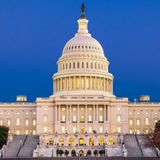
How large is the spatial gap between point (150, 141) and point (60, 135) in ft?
74.7

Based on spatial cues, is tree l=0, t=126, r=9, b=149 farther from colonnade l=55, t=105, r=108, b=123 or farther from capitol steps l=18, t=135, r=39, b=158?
colonnade l=55, t=105, r=108, b=123

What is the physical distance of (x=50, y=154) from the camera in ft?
524

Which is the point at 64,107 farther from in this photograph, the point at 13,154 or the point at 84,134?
the point at 13,154

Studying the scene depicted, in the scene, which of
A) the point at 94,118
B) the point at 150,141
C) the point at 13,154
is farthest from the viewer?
the point at 94,118

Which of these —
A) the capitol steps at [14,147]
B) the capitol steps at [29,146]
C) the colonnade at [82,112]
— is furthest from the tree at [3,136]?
the colonnade at [82,112]

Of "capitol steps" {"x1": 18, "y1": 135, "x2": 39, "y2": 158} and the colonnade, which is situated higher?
the colonnade

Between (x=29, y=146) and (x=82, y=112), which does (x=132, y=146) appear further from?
(x=82, y=112)

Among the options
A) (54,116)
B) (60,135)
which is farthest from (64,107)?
(60,135)

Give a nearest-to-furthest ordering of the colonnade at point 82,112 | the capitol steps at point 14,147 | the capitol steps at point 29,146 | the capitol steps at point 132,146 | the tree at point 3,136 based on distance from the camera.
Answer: the capitol steps at point 14,147
the capitol steps at point 132,146
the capitol steps at point 29,146
the tree at point 3,136
the colonnade at point 82,112

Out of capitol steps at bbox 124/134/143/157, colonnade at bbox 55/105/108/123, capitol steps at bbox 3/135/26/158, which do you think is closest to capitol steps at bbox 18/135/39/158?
capitol steps at bbox 3/135/26/158

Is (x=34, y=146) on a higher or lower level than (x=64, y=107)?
lower

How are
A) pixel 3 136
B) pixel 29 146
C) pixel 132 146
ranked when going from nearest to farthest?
1. pixel 132 146
2. pixel 29 146
3. pixel 3 136

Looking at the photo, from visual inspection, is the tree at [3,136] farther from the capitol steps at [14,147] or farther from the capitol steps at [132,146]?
the capitol steps at [132,146]

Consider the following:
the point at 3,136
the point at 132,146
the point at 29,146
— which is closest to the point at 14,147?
the point at 29,146
